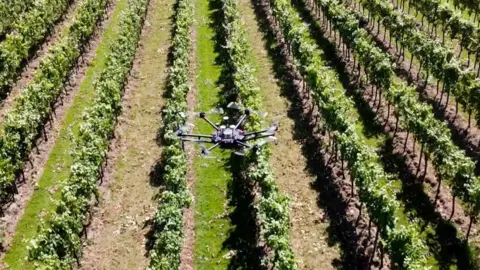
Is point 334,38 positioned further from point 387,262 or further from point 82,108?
point 387,262

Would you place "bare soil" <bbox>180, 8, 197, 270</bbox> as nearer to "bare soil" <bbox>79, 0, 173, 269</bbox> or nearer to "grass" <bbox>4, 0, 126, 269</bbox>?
"bare soil" <bbox>79, 0, 173, 269</bbox>

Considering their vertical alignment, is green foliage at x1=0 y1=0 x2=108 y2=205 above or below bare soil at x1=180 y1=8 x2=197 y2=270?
above

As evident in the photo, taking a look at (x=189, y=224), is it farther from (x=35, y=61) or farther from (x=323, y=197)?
(x=35, y=61)

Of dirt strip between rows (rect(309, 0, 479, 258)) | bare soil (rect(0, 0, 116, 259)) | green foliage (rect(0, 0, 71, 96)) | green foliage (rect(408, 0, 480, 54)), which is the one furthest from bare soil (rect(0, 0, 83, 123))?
green foliage (rect(408, 0, 480, 54))

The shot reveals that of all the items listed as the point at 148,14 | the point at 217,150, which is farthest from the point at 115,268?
the point at 148,14

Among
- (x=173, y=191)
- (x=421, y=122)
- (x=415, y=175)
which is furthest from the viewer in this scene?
(x=415, y=175)

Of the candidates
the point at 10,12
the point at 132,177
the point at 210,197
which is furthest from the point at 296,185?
the point at 10,12
